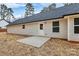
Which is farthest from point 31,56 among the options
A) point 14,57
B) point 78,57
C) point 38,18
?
point 38,18

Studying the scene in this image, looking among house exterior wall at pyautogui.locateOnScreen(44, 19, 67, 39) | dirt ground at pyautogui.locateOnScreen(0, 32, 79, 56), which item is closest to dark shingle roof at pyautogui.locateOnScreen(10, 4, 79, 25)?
house exterior wall at pyautogui.locateOnScreen(44, 19, 67, 39)

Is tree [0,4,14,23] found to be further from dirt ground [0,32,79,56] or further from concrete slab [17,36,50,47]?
concrete slab [17,36,50,47]

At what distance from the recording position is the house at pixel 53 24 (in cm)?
852

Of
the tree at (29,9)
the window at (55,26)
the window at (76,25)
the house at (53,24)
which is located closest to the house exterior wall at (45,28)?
the house at (53,24)

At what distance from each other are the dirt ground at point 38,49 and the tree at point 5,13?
2.35 ft

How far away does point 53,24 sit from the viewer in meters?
9.84

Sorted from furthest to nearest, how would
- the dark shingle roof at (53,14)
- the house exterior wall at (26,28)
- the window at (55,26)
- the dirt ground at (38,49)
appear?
the window at (55,26)
the house exterior wall at (26,28)
the dark shingle roof at (53,14)
the dirt ground at (38,49)

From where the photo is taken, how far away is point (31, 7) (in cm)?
777

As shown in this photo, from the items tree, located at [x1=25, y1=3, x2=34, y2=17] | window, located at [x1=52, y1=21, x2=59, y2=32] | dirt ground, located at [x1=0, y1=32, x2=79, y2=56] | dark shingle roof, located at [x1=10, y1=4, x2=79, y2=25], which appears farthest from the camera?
window, located at [x1=52, y1=21, x2=59, y2=32]

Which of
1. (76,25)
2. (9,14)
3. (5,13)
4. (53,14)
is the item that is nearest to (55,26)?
(53,14)

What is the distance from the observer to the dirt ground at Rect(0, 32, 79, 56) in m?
7.21

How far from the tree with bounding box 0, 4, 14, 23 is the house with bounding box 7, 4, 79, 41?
684mm

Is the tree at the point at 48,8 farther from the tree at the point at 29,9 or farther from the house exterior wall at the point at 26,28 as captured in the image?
the house exterior wall at the point at 26,28

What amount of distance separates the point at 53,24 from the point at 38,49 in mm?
2740
